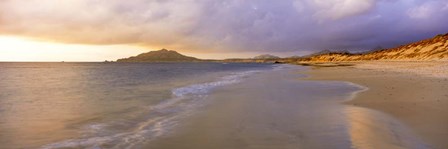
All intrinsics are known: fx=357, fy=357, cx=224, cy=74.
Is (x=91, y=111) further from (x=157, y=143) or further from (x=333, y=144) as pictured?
(x=333, y=144)

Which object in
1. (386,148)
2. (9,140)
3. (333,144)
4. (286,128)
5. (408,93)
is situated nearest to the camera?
(386,148)

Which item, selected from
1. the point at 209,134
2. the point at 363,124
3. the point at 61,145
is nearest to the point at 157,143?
the point at 209,134

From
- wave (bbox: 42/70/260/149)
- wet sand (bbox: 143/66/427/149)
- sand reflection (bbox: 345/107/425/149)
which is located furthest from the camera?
wave (bbox: 42/70/260/149)

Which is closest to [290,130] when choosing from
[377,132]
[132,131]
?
[377,132]

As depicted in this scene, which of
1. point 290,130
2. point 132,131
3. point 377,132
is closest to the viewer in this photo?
point 377,132

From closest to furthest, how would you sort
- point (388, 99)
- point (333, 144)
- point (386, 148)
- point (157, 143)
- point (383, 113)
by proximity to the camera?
point (386, 148), point (333, 144), point (157, 143), point (383, 113), point (388, 99)

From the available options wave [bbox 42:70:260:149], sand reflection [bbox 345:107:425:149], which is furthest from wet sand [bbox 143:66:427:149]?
wave [bbox 42:70:260:149]

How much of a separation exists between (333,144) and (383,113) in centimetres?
507

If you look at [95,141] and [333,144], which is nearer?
[333,144]

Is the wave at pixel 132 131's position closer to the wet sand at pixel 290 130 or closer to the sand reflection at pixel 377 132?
the wet sand at pixel 290 130

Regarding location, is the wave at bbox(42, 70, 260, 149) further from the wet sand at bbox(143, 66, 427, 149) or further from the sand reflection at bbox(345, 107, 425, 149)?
the sand reflection at bbox(345, 107, 425, 149)

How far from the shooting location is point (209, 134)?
386 inches

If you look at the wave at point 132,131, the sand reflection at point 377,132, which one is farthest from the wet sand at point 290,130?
the wave at point 132,131

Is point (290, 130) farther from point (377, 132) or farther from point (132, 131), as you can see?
point (132, 131)
